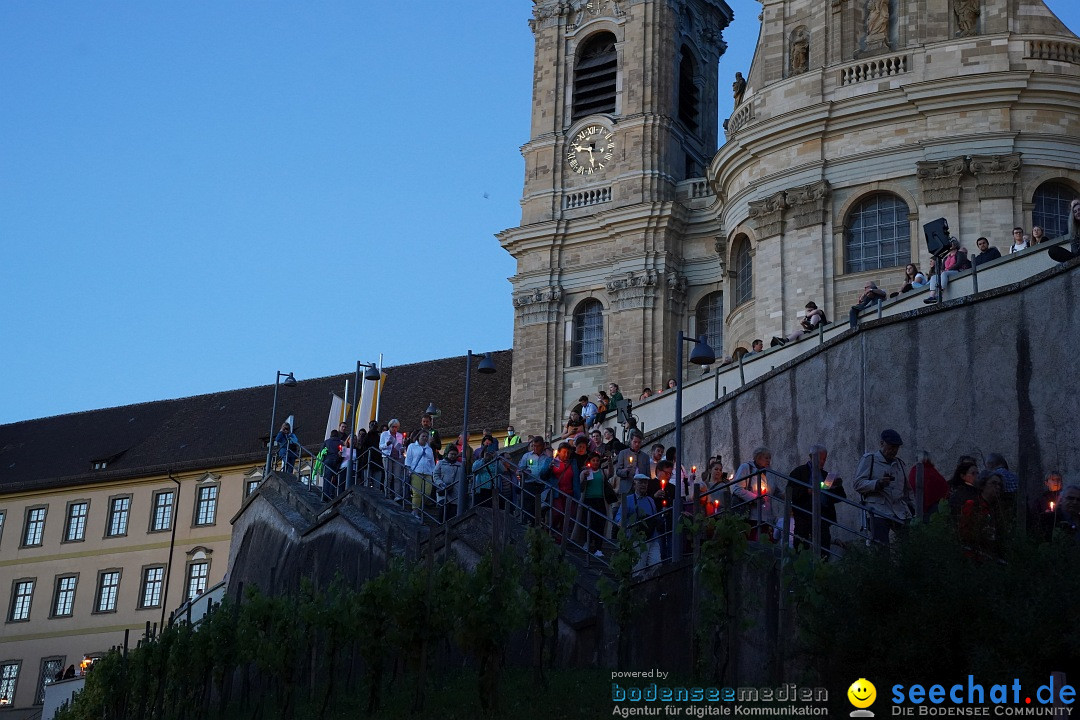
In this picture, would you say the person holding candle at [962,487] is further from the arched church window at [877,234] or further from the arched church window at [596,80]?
the arched church window at [596,80]

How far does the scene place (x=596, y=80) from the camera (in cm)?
4716

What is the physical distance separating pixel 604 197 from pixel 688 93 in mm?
5449

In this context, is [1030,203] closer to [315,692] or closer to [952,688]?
[315,692]

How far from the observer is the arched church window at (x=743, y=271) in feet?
125

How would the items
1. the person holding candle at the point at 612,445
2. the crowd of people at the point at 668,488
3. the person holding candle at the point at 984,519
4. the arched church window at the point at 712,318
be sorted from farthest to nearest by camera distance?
the arched church window at the point at 712,318 < the person holding candle at the point at 612,445 < the crowd of people at the point at 668,488 < the person holding candle at the point at 984,519

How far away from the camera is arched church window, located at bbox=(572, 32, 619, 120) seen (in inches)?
1837

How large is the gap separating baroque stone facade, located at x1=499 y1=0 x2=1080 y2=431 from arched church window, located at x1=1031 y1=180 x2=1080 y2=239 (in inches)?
3.9

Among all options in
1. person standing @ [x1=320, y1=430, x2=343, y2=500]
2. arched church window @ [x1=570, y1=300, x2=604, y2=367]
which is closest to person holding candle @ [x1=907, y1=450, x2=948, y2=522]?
person standing @ [x1=320, y1=430, x2=343, y2=500]

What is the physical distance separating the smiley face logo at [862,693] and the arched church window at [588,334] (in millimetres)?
31122

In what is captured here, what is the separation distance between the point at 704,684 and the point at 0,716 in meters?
43.6

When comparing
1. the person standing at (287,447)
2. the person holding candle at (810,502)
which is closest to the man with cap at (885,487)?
the person holding candle at (810,502)

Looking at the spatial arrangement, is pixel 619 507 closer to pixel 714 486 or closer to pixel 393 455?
pixel 714 486

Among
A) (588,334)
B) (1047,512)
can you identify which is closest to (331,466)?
(1047,512)

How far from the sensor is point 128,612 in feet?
174
